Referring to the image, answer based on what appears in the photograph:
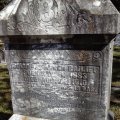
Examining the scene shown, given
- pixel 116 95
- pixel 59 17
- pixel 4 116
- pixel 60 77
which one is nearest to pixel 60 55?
pixel 60 77

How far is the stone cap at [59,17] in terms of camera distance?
2.10m

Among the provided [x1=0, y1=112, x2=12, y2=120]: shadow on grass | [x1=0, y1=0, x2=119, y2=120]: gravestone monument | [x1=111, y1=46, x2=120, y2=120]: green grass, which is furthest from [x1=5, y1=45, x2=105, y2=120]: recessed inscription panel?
[x1=111, y1=46, x2=120, y2=120]: green grass

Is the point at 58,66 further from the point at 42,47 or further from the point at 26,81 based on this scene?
the point at 26,81

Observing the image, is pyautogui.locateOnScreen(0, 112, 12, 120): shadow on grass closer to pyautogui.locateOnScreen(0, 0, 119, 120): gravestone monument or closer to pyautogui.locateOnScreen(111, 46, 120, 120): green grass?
pyautogui.locateOnScreen(0, 0, 119, 120): gravestone monument

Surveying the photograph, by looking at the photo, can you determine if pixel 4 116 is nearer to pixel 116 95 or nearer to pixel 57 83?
pixel 57 83

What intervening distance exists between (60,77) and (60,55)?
280mm

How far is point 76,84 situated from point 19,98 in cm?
77

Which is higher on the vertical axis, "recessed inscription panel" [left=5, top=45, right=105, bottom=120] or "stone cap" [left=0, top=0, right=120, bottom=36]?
"stone cap" [left=0, top=0, right=120, bottom=36]

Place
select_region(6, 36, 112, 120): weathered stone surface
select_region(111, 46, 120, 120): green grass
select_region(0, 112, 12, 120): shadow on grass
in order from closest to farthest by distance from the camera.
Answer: select_region(6, 36, 112, 120): weathered stone surface
select_region(0, 112, 12, 120): shadow on grass
select_region(111, 46, 120, 120): green grass

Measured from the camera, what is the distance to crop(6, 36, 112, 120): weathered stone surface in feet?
7.84

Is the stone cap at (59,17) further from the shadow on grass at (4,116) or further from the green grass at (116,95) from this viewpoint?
the green grass at (116,95)

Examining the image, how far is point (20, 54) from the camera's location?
2.59 meters

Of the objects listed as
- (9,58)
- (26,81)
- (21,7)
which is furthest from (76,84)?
(21,7)

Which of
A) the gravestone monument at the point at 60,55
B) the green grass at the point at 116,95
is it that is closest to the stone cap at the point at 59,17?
the gravestone monument at the point at 60,55
